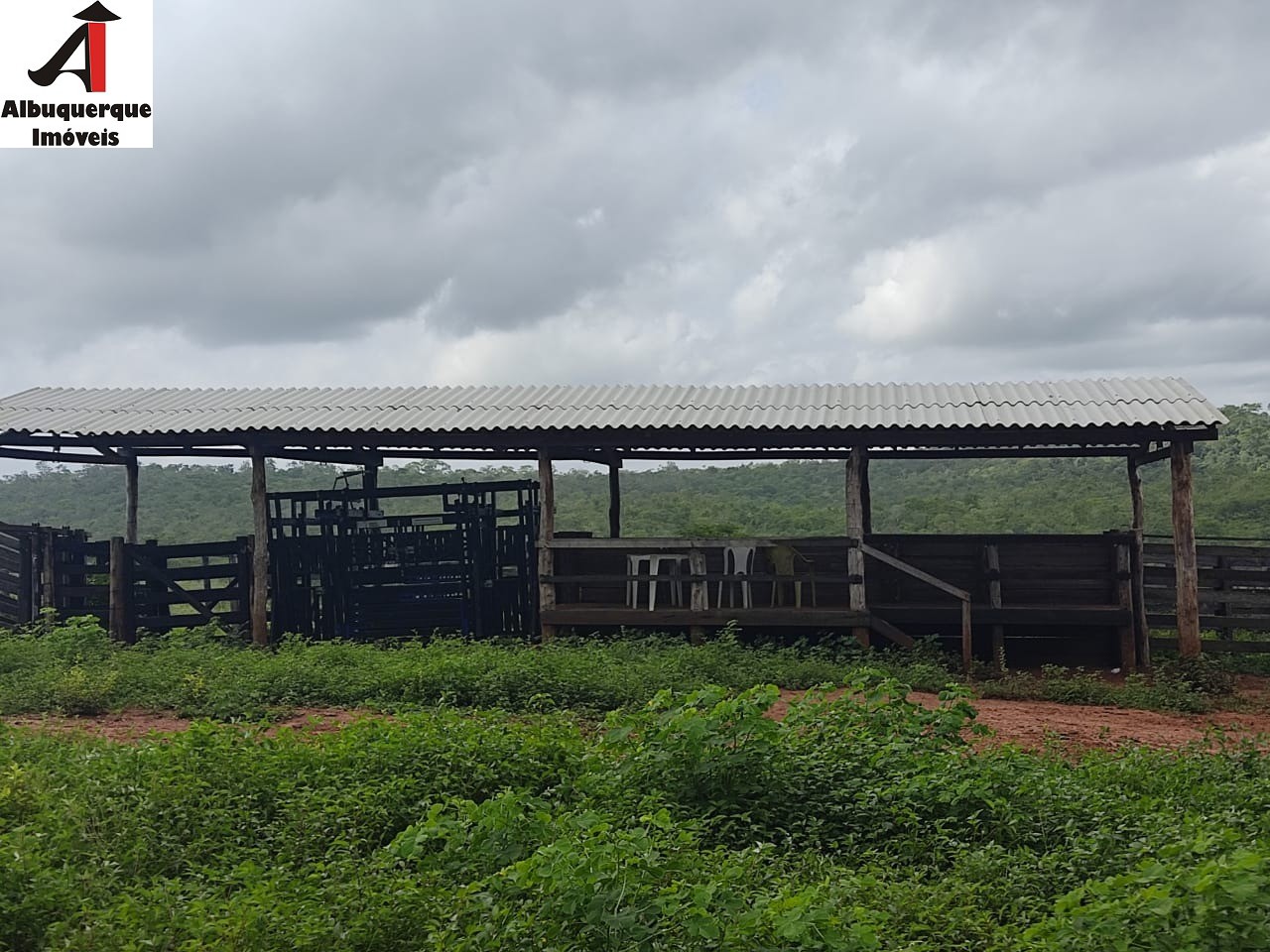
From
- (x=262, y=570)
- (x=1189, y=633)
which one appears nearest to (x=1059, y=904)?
(x=1189, y=633)

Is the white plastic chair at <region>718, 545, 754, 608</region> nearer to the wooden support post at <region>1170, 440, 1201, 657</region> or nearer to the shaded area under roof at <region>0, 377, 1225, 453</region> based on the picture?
the shaded area under roof at <region>0, 377, 1225, 453</region>

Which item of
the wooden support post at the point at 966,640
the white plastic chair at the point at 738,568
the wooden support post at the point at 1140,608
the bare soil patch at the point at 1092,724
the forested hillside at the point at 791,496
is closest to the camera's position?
the bare soil patch at the point at 1092,724

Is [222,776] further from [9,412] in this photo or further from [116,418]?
[9,412]

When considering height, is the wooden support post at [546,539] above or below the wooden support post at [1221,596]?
above

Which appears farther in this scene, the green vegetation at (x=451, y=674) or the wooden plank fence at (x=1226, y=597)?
the wooden plank fence at (x=1226, y=597)

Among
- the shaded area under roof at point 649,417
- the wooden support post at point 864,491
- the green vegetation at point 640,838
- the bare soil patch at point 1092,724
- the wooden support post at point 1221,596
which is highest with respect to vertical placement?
the shaded area under roof at point 649,417

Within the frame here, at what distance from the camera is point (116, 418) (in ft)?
50.6

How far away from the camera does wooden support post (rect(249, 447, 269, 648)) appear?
1475cm

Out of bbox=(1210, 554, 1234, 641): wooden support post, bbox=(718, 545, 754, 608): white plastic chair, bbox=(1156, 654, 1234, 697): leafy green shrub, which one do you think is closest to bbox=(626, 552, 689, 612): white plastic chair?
bbox=(718, 545, 754, 608): white plastic chair

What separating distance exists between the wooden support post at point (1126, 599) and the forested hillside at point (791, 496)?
9.61m

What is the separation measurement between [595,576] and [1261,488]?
23.2 m

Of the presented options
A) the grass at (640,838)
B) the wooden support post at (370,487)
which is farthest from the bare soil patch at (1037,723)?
the wooden support post at (370,487)

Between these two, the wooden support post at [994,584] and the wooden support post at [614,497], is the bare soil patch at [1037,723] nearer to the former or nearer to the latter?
the wooden support post at [994,584]

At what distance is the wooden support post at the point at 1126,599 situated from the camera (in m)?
13.9
